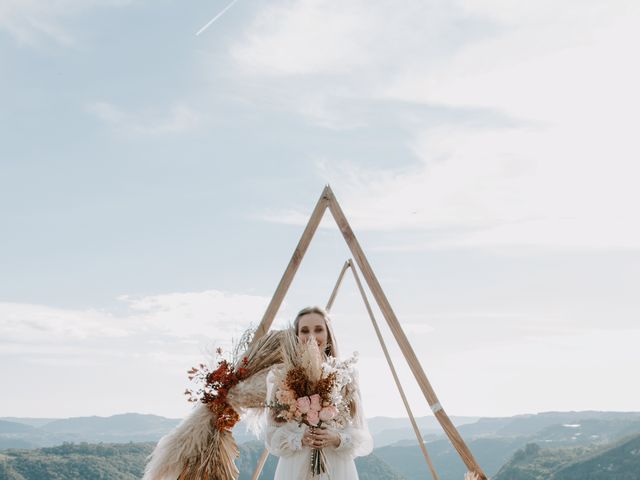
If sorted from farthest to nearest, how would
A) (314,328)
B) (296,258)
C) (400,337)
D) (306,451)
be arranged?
(296,258), (400,337), (314,328), (306,451)

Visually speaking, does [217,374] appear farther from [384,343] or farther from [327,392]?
[384,343]

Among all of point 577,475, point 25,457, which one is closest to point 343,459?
point 577,475

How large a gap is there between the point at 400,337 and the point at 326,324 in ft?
5.67

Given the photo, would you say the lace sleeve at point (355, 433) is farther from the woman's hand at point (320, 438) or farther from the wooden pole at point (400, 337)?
the wooden pole at point (400, 337)

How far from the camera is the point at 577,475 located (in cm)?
15162

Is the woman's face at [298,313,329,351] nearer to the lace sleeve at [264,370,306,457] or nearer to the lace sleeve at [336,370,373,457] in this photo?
the lace sleeve at [336,370,373,457]

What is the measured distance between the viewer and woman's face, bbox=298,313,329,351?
253 inches

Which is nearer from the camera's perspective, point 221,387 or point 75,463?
point 221,387

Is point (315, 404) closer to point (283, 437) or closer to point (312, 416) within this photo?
point (312, 416)

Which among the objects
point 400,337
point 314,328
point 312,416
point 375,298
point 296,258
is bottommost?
point 312,416

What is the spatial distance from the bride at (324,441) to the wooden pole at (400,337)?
1.83m

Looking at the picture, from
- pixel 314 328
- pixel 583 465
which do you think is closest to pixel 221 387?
pixel 314 328

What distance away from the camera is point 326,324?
21.4ft

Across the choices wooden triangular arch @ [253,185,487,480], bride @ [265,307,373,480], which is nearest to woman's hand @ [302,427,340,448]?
bride @ [265,307,373,480]
